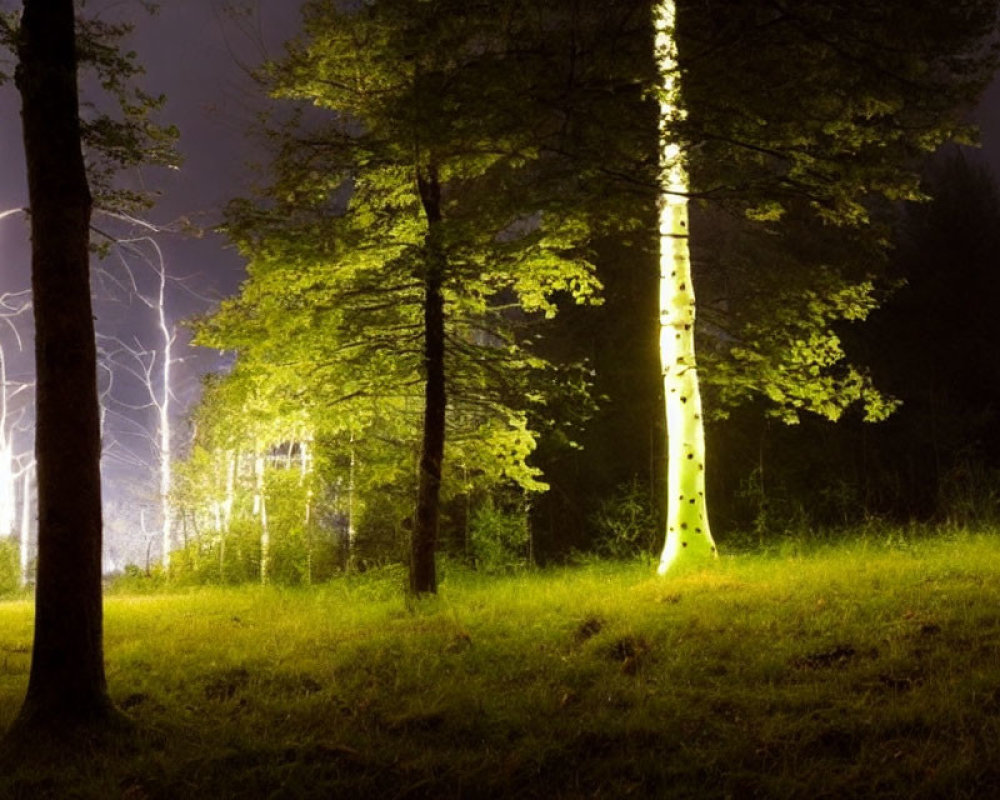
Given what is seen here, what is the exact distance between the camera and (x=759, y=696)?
214 inches

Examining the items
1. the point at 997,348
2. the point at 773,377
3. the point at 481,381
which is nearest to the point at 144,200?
the point at 481,381

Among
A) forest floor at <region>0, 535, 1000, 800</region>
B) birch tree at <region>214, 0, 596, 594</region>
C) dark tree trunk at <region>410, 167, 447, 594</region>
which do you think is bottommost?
forest floor at <region>0, 535, 1000, 800</region>

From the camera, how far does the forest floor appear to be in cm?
449

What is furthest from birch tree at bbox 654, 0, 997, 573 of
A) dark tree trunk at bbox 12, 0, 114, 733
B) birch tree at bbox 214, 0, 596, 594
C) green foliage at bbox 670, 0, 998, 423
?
dark tree trunk at bbox 12, 0, 114, 733

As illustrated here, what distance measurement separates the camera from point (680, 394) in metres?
11.3

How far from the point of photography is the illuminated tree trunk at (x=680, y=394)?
10875 mm

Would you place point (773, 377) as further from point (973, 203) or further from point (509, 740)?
point (973, 203)

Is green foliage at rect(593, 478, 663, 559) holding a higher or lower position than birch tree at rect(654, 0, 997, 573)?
lower

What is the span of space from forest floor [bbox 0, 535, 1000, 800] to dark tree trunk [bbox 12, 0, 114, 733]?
2.15ft

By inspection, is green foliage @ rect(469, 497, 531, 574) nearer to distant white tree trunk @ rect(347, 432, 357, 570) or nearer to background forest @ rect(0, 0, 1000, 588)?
background forest @ rect(0, 0, 1000, 588)

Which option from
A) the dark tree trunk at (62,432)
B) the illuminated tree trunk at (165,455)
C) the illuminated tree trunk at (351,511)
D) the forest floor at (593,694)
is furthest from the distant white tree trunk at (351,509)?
the illuminated tree trunk at (165,455)

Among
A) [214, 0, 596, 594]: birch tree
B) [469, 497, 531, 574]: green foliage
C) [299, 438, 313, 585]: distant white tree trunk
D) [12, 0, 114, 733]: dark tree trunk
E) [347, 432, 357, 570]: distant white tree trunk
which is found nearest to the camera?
[12, 0, 114, 733]: dark tree trunk

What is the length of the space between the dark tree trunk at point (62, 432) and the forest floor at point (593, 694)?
2.15 feet

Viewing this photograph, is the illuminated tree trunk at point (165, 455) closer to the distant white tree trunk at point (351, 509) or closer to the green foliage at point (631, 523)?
the distant white tree trunk at point (351, 509)
